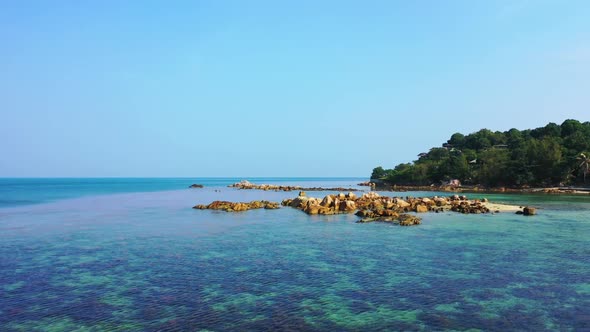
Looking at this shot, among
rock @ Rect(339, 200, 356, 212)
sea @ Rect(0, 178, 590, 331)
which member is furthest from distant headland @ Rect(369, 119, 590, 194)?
sea @ Rect(0, 178, 590, 331)

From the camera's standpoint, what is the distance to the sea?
45.4 ft

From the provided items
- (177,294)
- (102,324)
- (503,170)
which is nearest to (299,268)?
(177,294)

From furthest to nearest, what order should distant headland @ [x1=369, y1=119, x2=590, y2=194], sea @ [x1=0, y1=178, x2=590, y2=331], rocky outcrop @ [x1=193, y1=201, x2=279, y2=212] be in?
distant headland @ [x1=369, y1=119, x2=590, y2=194] → rocky outcrop @ [x1=193, y1=201, x2=279, y2=212] → sea @ [x1=0, y1=178, x2=590, y2=331]

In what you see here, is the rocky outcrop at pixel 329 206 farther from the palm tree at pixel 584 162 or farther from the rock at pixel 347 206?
the palm tree at pixel 584 162

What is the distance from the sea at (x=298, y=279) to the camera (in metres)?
13.8

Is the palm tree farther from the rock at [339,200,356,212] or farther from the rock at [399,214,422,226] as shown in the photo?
the rock at [399,214,422,226]

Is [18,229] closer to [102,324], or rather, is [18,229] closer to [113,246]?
[113,246]

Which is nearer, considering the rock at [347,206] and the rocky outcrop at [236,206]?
the rock at [347,206]

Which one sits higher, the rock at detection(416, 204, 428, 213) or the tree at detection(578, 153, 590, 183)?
the tree at detection(578, 153, 590, 183)

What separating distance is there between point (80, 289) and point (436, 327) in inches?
568

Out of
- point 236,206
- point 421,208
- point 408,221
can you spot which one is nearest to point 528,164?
point 421,208

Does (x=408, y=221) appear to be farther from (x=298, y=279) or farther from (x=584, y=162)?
(x=584, y=162)

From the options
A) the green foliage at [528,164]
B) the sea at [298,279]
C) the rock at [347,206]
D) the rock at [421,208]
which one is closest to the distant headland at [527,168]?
the green foliage at [528,164]

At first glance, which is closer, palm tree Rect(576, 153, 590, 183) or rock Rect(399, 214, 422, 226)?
rock Rect(399, 214, 422, 226)
